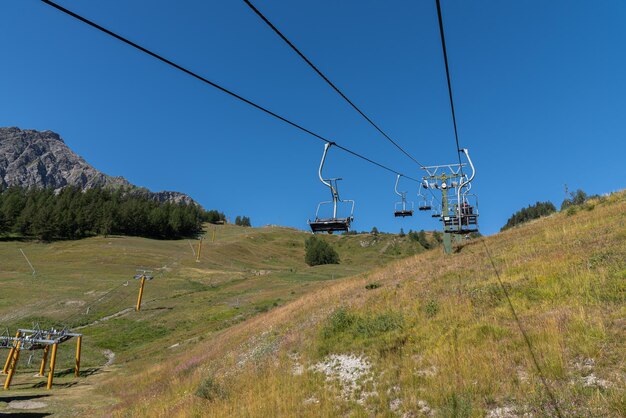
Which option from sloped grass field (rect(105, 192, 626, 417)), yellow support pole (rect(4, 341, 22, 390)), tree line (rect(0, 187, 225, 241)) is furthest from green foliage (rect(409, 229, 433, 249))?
yellow support pole (rect(4, 341, 22, 390))

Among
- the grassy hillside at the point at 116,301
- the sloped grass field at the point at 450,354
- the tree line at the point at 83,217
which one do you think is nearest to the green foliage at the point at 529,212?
the grassy hillside at the point at 116,301

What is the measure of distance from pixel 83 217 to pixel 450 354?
143 m

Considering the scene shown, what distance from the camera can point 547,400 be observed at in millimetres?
Answer: 7387

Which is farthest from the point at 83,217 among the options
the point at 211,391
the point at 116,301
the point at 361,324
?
the point at 361,324

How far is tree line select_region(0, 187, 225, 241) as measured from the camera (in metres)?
117

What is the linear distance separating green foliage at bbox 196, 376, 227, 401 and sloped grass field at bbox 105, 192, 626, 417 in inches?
2.2

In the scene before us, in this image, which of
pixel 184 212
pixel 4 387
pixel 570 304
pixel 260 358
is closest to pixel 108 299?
pixel 4 387

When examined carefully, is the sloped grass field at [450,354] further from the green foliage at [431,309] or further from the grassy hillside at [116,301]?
the grassy hillside at [116,301]

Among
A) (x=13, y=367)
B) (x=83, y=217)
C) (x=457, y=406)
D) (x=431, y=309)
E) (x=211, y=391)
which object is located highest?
(x=83, y=217)

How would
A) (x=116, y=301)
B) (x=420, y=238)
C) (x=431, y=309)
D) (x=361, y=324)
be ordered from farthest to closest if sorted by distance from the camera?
(x=420, y=238) < (x=116, y=301) < (x=361, y=324) < (x=431, y=309)

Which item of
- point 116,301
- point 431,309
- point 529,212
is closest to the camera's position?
point 431,309

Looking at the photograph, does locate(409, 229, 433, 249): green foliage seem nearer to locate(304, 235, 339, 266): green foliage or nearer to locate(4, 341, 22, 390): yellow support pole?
locate(304, 235, 339, 266): green foliage

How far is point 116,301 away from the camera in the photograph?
5747cm

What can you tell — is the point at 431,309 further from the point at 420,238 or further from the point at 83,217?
the point at 420,238
